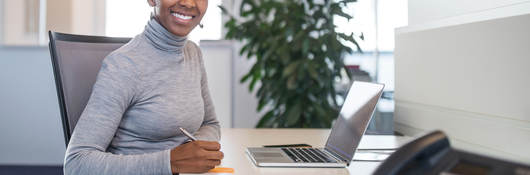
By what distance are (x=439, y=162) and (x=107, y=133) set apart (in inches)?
31.5

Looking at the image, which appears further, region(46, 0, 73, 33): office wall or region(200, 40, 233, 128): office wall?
region(200, 40, 233, 128): office wall

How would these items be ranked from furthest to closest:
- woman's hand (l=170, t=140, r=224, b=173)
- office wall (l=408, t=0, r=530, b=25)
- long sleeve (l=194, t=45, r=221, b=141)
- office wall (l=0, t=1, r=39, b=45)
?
office wall (l=0, t=1, r=39, b=45)
long sleeve (l=194, t=45, r=221, b=141)
office wall (l=408, t=0, r=530, b=25)
woman's hand (l=170, t=140, r=224, b=173)

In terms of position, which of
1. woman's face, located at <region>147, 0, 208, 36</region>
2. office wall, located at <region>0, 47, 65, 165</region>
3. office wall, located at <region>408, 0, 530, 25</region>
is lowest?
office wall, located at <region>0, 47, 65, 165</region>

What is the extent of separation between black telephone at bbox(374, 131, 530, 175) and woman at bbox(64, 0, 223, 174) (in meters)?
0.61

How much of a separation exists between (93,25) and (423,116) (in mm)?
2916

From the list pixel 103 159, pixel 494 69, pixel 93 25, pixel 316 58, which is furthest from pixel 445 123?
pixel 93 25

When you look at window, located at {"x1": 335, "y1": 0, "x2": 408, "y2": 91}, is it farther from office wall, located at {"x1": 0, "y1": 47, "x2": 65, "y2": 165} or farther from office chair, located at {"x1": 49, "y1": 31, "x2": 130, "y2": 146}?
office chair, located at {"x1": 49, "y1": 31, "x2": 130, "y2": 146}

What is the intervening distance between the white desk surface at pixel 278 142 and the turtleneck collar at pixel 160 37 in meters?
0.30

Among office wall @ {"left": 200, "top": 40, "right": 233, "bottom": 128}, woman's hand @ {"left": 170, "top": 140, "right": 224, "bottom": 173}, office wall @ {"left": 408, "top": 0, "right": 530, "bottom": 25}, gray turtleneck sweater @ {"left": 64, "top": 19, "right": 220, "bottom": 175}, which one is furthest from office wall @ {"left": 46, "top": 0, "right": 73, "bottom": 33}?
woman's hand @ {"left": 170, "top": 140, "right": 224, "bottom": 173}

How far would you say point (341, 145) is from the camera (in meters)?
1.06

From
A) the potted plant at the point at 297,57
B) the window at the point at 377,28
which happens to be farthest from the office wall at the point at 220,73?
the window at the point at 377,28

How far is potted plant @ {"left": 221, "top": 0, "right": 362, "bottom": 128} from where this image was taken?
2.76 m

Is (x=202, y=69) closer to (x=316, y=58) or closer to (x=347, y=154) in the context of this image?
(x=347, y=154)

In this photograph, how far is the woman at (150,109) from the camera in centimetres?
91
